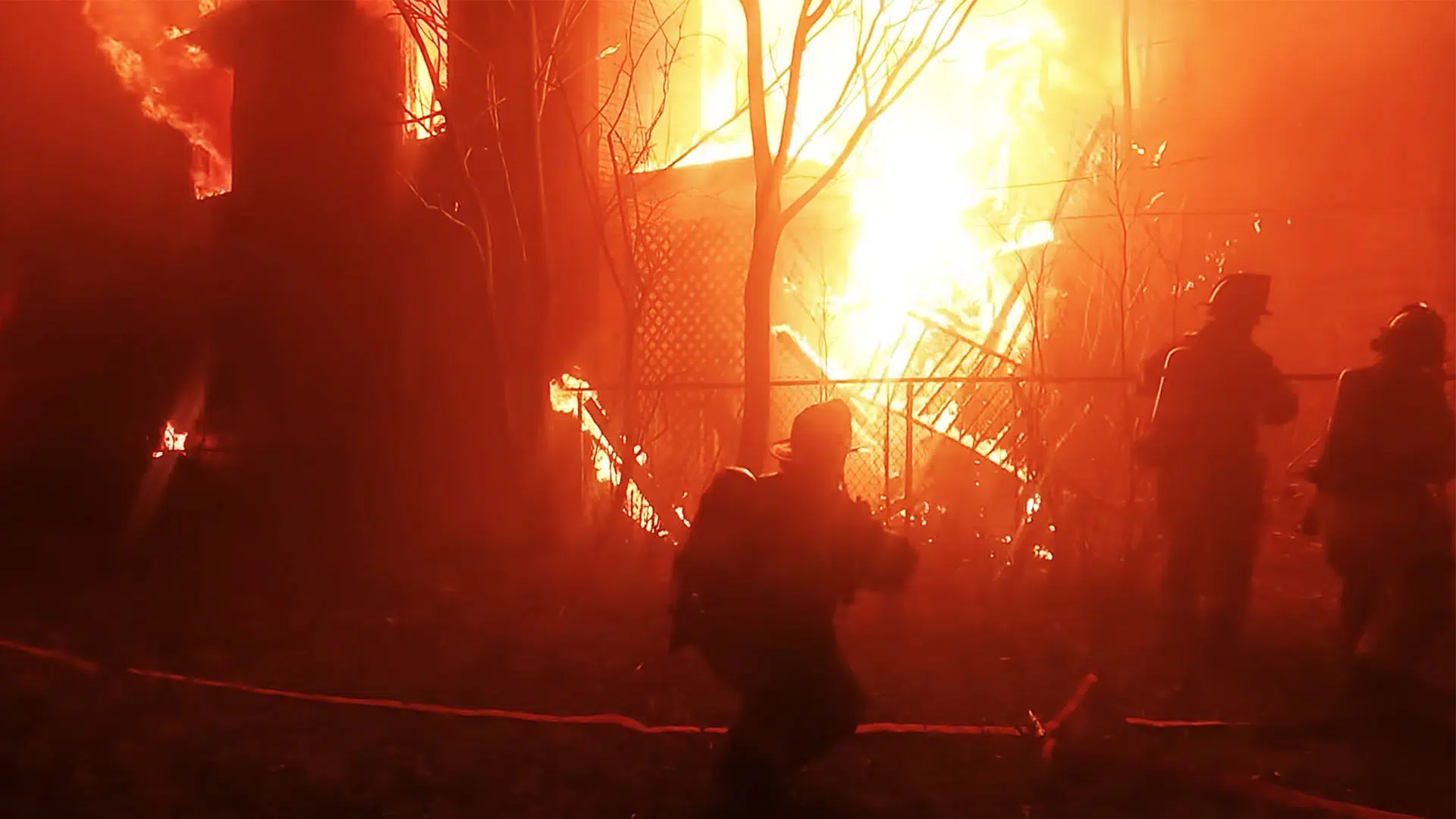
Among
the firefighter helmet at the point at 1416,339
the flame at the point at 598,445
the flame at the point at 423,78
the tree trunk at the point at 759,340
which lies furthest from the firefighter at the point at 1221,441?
the flame at the point at 423,78

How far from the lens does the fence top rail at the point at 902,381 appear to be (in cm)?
723

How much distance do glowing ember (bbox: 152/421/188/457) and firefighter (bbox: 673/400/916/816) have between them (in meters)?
10.3

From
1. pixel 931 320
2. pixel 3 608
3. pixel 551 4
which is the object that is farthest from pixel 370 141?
pixel 931 320

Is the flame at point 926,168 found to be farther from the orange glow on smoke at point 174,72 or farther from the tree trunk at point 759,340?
the orange glow on smoke at point 174,72

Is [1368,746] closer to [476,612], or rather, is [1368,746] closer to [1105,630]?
[1105,630]

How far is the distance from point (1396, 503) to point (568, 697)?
391 cm

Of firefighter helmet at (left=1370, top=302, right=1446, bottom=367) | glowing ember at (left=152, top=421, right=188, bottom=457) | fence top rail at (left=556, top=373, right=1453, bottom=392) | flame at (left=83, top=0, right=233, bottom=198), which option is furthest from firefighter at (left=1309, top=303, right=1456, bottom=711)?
flame at (left=83, top=0, right=233, bottom=198)

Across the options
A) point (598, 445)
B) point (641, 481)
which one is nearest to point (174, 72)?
point (598, 445)

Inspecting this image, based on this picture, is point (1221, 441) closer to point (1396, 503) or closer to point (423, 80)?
point (1396, 503)

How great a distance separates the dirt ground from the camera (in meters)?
3.70

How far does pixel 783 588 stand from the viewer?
3.19 meters

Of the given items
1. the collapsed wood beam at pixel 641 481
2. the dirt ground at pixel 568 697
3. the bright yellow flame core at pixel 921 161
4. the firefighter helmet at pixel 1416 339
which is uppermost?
the bright yellow flame core at pixel 921 161

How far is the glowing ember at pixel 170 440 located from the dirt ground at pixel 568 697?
3803 millimetres

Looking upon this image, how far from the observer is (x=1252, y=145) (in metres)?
10.6
